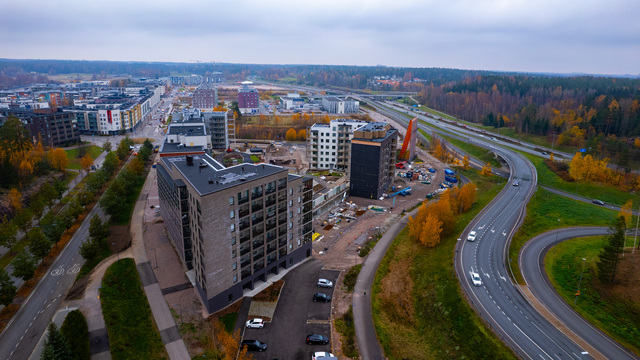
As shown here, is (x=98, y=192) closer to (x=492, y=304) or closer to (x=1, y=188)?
(x=1, y=188)

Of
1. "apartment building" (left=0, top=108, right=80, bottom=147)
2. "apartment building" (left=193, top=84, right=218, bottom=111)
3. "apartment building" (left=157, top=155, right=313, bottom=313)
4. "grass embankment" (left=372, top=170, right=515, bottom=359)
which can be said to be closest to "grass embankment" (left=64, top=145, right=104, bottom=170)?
"apartment building" (left=0, top=108, right=80, bottom=147)

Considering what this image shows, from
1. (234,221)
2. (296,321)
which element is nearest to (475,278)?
(296,321)

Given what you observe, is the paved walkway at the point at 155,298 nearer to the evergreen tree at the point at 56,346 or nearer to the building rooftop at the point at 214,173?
the evergreen tree at the point at 56,346

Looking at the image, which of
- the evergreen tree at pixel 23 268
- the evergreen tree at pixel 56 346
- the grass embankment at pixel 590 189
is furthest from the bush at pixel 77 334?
the grass embankment at pixel 590 189

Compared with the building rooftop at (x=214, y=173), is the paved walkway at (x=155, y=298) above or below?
below

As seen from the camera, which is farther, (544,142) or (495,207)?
(544,142)

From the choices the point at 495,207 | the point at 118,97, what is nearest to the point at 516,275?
the point at 495,207
